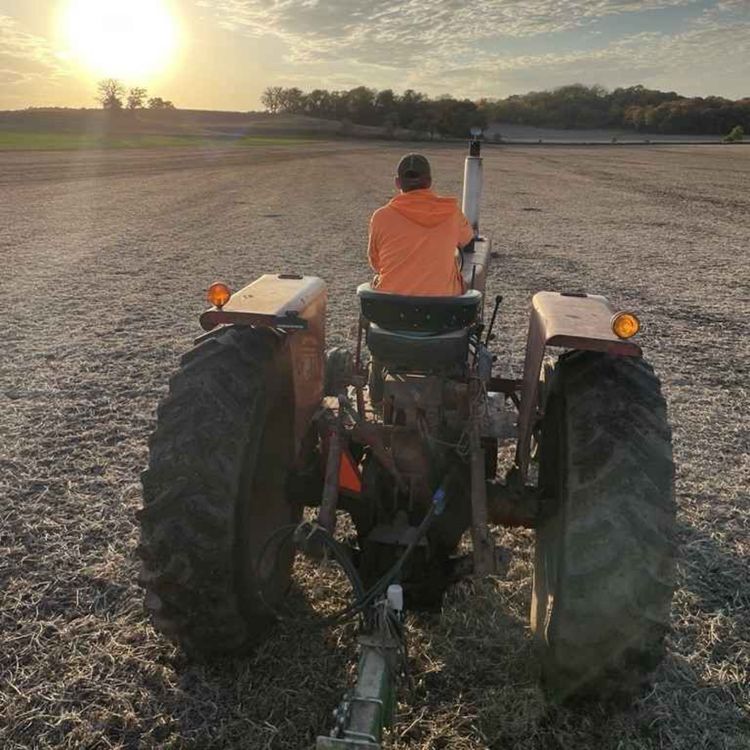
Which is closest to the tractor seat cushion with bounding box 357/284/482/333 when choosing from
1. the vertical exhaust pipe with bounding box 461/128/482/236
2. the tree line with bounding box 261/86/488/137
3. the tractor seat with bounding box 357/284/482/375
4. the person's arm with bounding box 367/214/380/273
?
the tractor seat with bounding box 357/284/482/375

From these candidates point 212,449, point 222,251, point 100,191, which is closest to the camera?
point 212,449

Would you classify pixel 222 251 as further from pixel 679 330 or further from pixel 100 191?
pixel 100 191

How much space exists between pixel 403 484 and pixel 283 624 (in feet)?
2.68

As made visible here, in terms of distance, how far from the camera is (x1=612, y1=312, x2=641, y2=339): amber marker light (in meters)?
2.64

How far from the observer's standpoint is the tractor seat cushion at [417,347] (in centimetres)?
288

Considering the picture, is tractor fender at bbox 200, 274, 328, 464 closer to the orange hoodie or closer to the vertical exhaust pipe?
the orange hoodie

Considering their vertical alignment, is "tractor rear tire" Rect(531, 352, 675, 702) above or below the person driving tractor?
below

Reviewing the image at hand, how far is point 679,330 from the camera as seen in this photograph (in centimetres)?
785

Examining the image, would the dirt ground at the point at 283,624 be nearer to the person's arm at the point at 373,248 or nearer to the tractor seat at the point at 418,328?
the tractor seat at the point at 418,328

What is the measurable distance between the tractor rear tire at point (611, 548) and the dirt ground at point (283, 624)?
33 cm

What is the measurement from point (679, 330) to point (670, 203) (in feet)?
49.9

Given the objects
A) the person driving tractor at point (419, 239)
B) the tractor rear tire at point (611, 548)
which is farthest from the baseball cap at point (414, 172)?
the tractor rear tire at point (611, 548)

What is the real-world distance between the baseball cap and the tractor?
2.33 feet

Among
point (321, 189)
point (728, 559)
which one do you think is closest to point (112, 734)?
point (728, 559)
